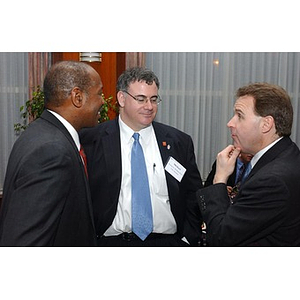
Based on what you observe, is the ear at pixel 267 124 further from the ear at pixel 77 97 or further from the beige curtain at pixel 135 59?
the beige curtain at pixel 135 59

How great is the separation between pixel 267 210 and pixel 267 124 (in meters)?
0.43

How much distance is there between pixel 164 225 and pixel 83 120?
866 millimetres

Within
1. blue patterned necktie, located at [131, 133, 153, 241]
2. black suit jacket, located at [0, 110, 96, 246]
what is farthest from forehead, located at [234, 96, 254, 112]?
black suit jacket, located at [0, 110, 96, 246]

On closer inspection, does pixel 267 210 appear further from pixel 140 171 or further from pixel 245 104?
pixel 140 171

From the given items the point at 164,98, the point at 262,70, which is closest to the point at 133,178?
the point at 164,98

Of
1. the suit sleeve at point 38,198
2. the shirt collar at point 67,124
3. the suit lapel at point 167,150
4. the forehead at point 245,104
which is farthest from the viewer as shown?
the suit lapel at point 167,150

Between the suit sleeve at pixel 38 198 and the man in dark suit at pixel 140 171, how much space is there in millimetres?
833

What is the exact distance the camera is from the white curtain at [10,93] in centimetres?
525

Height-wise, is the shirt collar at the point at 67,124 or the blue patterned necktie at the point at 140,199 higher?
the shirt collar at the point at 67,124

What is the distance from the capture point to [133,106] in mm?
2566

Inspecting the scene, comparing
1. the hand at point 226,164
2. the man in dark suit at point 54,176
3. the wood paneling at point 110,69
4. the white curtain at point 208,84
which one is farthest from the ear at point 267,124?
the wood paneling at point 110,69

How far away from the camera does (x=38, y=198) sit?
148cm

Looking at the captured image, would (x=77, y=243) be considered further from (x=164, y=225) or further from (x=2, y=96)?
(x=2, y=96)

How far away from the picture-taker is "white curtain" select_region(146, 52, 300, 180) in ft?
18.0
